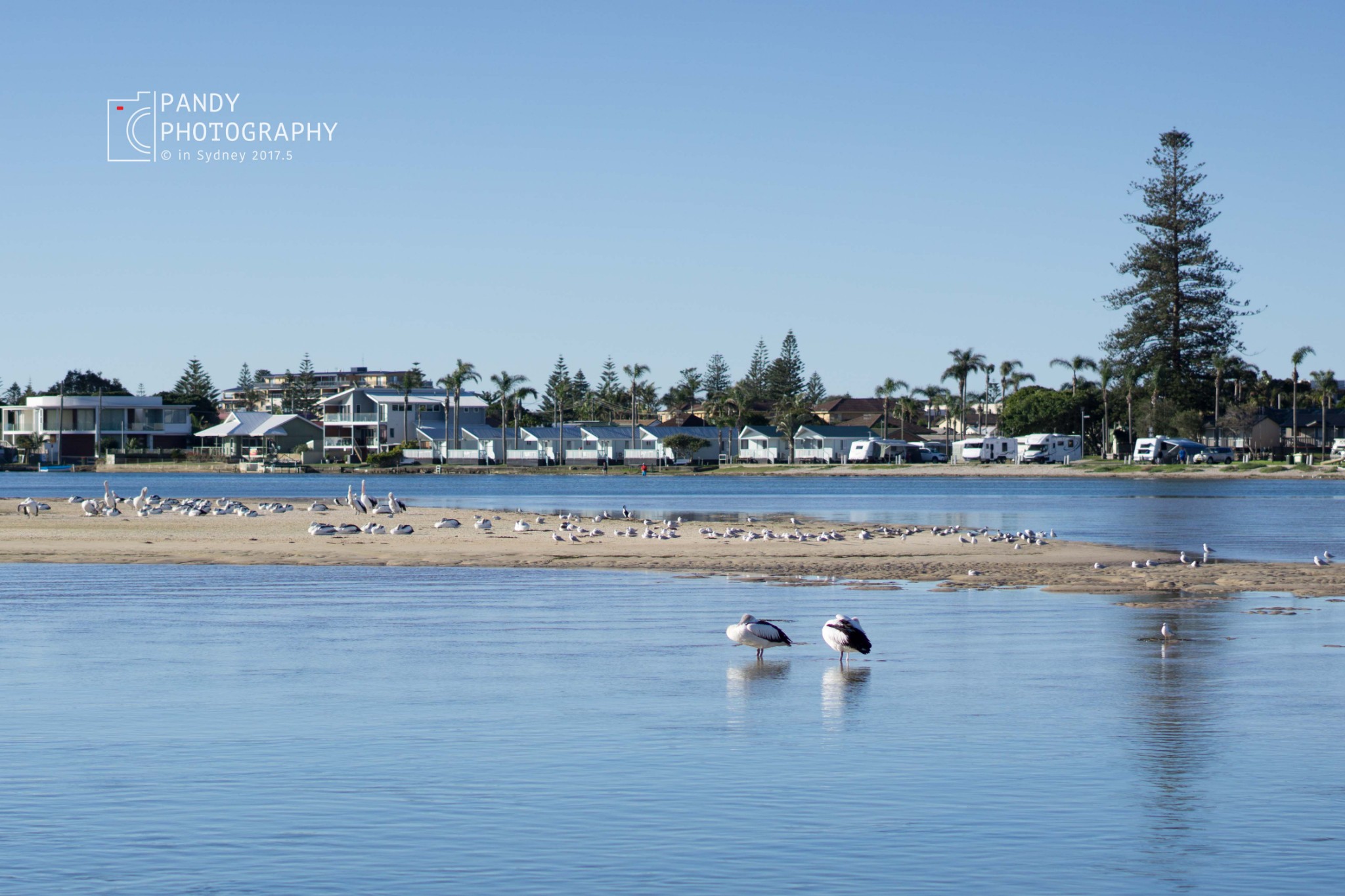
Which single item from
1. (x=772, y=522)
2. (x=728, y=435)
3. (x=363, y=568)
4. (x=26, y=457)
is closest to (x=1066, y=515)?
(x=772, y=522)

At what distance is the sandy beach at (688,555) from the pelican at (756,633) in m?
10.9

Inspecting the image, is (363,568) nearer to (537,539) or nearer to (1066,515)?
(537,539)

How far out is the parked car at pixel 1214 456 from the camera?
132 metres

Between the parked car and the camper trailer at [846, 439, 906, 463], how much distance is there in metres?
34.4

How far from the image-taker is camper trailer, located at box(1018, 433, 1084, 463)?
14612 centimetres

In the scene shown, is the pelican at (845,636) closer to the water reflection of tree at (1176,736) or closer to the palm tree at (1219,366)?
the water reflection of tree at (1176,736)

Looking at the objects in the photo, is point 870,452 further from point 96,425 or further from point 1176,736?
point 1176,736

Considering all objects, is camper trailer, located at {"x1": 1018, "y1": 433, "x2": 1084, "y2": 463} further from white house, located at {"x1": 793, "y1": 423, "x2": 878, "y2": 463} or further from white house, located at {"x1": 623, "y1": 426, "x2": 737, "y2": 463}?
white house, located at {"x1": 623, "y1": 426, "x2": 737, "y2": 463}

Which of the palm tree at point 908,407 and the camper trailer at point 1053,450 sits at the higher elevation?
the palm tree at point 908,407

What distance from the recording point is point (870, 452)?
523 feet

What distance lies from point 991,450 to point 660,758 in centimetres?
14372

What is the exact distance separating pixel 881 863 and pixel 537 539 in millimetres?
31018

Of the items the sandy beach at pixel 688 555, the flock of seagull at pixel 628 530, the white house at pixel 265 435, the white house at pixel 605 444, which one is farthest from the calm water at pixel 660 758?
the white house at pixel 265 435

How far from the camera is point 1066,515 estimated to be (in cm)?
6209
